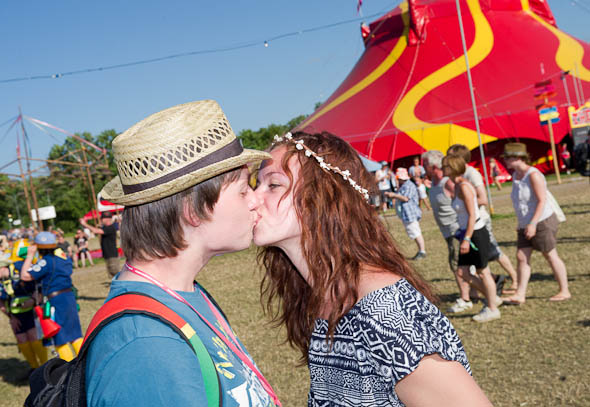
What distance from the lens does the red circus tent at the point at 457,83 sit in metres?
19.5

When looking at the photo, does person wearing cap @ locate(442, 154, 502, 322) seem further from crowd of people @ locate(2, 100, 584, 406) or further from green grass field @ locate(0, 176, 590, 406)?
crowd of people @ locate(2, 100, 584, 406)

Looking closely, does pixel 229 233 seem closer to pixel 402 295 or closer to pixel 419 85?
pixel 402 295

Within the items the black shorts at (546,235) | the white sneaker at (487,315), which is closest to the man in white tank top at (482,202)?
the black shorts at (546,235)

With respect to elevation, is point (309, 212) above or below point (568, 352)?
above

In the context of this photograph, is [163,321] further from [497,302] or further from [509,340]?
[497,302]

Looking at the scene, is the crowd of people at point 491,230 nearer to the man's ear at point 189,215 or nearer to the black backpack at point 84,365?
the man's ear at point 189,215

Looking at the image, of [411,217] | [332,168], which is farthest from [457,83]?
[332,168]

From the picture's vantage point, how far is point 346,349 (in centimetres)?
166

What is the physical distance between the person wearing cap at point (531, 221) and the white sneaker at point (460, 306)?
0.49 meters

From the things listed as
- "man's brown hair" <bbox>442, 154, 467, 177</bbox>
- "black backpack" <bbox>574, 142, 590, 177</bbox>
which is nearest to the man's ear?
"man's brown hair" <bbox>442, 154, 467, 177</bbox>

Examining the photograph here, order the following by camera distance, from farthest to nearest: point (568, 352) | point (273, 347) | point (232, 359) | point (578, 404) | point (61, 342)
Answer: point (273, 347)
point (61, 342)
point (568, 352)
point (578, 404)
point (232, 359)

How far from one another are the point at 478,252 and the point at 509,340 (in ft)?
3.51

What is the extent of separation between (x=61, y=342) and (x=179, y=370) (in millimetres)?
5231

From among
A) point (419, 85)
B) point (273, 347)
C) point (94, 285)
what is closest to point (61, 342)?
point (273, 347)
